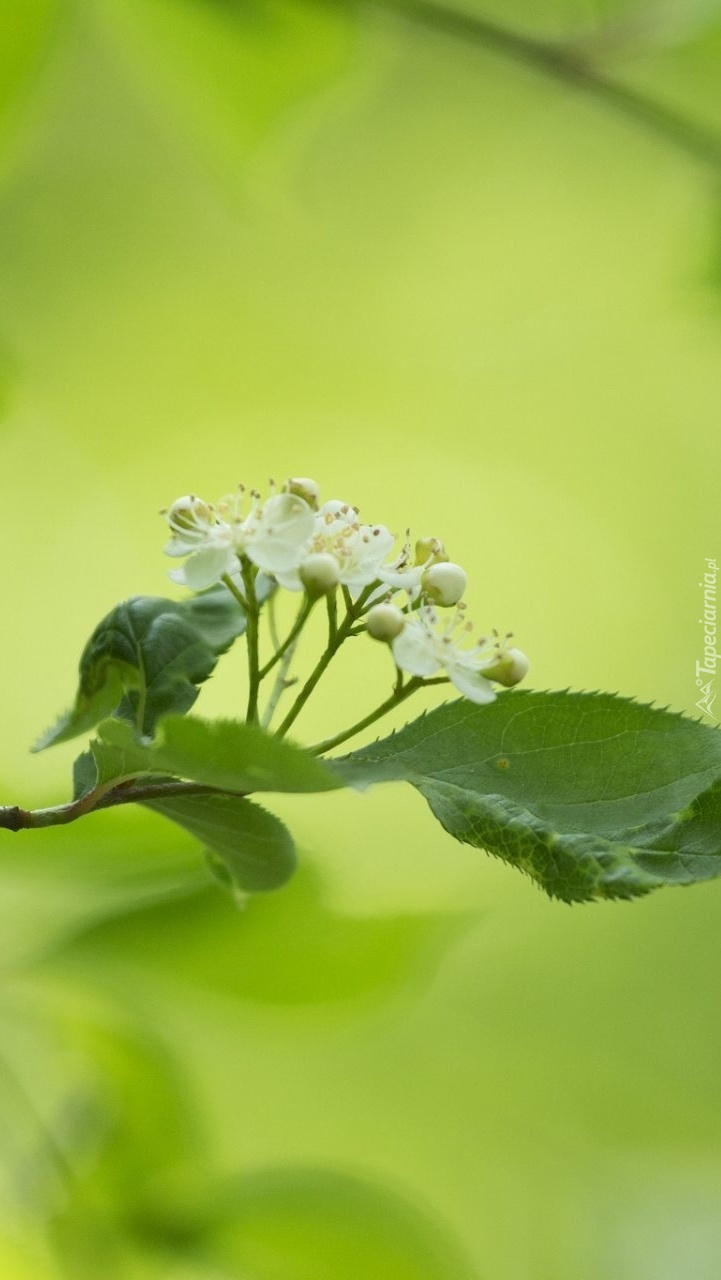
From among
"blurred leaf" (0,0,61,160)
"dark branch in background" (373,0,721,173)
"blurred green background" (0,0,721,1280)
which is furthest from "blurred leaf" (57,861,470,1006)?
"dark branch in background" (373,0,721,173)

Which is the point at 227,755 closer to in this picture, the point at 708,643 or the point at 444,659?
the point at 444,659

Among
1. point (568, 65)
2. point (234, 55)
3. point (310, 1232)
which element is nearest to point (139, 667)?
point (310, 1232)

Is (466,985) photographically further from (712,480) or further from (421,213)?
(421,213)

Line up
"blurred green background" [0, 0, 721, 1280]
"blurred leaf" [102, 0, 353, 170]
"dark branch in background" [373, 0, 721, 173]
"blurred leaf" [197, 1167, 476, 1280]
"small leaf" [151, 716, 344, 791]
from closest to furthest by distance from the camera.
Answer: "small leaf" [151, 716, 344, 791], "blurred leaf" [197, 1167, 476, 1280], "blurred green background" [0, 0, 721, 1280], "blurred leaf" [102, 0, 353, 170], "dark branch in background" [373, 0, 721, 173]

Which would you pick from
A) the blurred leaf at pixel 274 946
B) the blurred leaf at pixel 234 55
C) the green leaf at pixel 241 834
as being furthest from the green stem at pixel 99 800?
the blurred leaf at pixel 234 55

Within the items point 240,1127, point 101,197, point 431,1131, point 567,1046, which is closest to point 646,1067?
point 567,1046

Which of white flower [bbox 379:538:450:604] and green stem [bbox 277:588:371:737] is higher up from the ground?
white flower [bbox 379:538:450:604]

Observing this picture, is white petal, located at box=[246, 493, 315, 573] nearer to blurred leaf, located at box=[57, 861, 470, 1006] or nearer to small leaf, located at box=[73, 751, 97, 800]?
small leaf, located at box=[73, 751, 97, 800]
